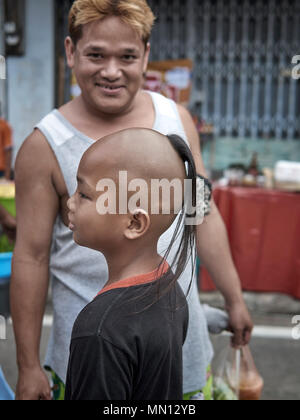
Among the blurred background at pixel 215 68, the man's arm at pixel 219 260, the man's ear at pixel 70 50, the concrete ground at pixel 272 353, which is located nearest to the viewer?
the man's ear at pixel 70 50

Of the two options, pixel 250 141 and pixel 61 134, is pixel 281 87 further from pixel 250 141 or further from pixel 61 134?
pixel 61 134

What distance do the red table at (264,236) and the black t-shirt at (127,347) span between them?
3.32 meters

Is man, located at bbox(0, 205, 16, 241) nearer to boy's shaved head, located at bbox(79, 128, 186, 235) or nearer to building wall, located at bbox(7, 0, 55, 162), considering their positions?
boy's shaved head, located at bbox(79, 128, 186, 235)

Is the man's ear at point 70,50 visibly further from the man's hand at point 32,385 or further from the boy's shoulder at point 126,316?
the man's hand at point 32,385

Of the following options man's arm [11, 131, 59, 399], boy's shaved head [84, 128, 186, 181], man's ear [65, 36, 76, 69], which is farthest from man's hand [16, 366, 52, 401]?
man's ear [65, 36, 76, 69]

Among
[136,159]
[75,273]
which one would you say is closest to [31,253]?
[75,273]

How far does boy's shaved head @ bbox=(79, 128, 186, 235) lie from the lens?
933mm

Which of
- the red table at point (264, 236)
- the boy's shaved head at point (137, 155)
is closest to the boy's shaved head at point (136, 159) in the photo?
the boy's shaved head at point (137, 155)

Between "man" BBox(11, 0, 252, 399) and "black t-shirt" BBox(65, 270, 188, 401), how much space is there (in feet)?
0.88

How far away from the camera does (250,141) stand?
257 inches

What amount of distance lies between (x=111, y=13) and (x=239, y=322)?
1.00m

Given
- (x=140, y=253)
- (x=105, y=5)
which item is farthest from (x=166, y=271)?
(x=105, y=5)

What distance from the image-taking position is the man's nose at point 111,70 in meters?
1.21

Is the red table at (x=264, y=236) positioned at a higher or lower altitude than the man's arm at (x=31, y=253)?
lower
